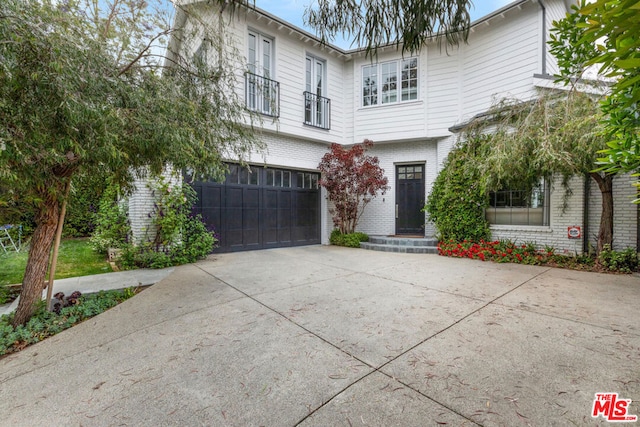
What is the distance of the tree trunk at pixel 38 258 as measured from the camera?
10.5ft

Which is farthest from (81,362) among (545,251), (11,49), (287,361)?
(545,251)

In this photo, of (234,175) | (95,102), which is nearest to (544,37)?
(234,175)

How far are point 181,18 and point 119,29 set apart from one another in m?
0.79

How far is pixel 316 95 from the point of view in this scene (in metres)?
8.97

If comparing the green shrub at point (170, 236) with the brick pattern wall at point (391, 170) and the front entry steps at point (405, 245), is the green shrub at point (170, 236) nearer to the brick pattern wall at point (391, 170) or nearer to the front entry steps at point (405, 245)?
the front entry steps at point (405, 245)

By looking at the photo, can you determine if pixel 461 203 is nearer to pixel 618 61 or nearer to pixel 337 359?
pixel 337 359

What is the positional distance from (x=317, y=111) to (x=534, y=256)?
6.92m

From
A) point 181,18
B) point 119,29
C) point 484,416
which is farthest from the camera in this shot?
point 181,18

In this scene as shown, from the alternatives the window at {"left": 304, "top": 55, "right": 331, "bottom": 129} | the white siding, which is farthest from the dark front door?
the window at {"left": 304, "top": 55, "right": 331, "bottom": 129}

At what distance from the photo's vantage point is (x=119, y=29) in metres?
3.42

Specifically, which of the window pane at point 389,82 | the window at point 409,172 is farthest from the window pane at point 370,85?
the window at point 409,172

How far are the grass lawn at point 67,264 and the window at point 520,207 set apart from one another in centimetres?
917

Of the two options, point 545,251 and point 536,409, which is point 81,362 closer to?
point 536,409

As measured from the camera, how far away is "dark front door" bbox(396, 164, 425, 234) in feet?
30.1
